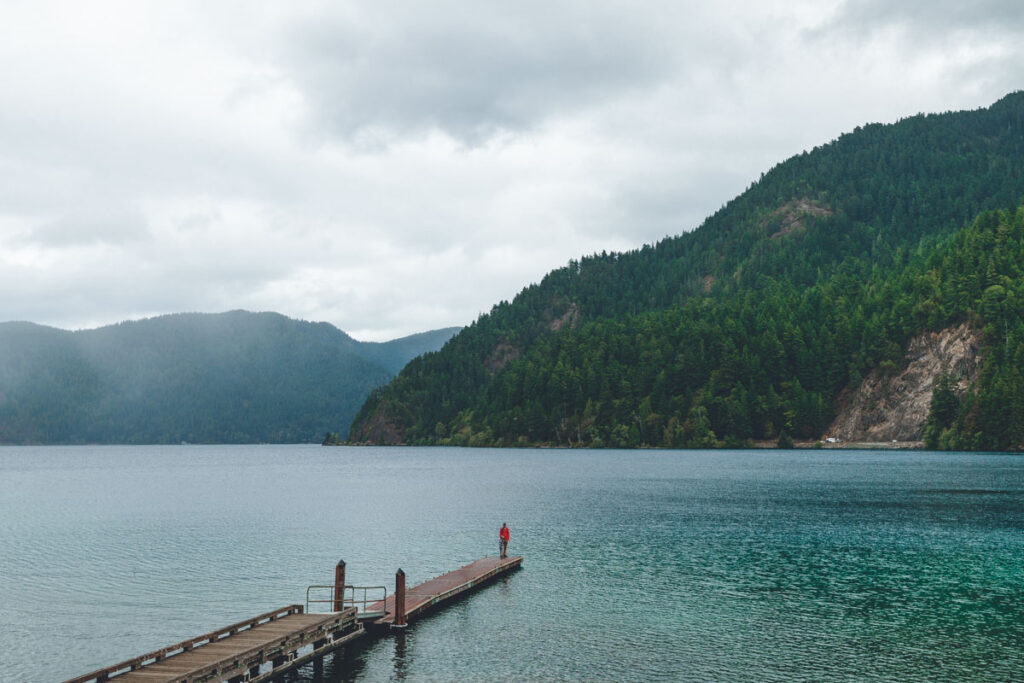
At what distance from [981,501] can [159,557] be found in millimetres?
96918

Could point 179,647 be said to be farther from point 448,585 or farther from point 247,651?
point 448,585

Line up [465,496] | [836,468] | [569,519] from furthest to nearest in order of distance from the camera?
1. [836,468]
2. [465,496]
3. [569,519]

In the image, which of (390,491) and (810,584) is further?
(390,491)

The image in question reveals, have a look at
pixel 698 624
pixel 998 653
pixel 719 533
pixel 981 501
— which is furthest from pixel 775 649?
pixel 981 501

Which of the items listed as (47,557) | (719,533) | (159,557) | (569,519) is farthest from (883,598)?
(47,557)

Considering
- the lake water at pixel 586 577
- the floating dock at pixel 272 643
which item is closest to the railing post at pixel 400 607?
the floating dock at pixel 272 643

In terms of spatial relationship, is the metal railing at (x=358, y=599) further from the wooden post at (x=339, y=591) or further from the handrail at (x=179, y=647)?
the handrail at (x=179, y=647)

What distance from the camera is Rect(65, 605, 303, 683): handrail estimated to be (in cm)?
3212

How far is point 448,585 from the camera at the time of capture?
5569 centimetres

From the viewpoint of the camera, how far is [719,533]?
8094cm

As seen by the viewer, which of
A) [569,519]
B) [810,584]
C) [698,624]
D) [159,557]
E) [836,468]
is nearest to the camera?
[698,624]

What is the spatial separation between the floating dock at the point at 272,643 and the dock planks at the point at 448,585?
0.06m

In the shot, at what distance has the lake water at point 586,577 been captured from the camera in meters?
39.4

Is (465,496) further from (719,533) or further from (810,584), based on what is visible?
(810,584)
